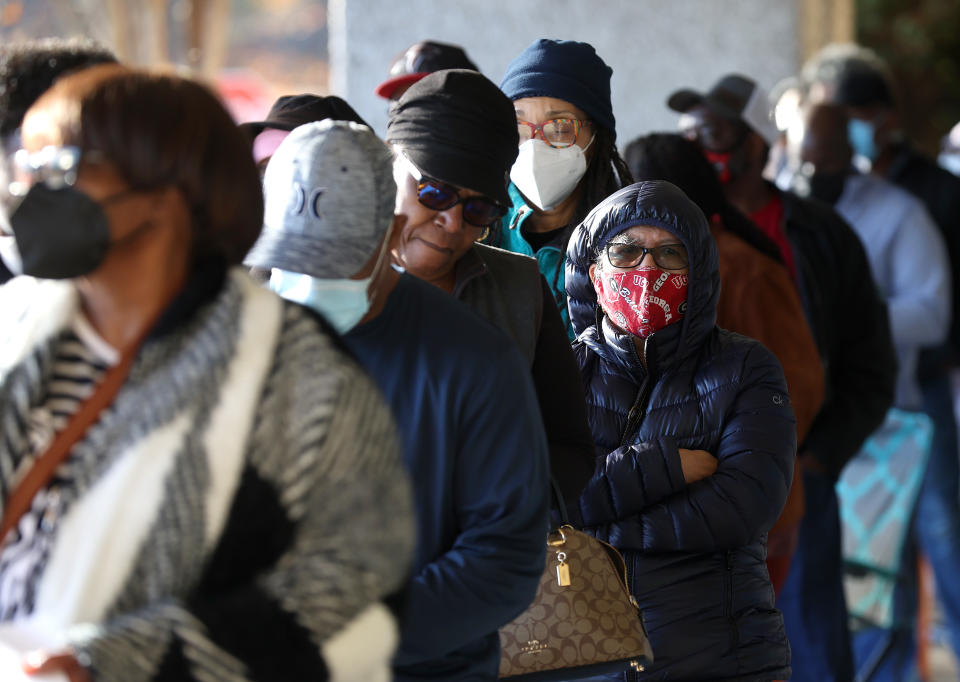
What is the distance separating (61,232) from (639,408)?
5.60 feet

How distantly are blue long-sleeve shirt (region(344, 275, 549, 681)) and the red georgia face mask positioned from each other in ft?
3.32

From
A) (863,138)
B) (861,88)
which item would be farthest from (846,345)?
(861,88)

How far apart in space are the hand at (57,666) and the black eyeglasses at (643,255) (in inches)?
71.1

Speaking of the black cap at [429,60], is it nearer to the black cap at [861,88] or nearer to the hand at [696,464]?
the hand at [696,464]

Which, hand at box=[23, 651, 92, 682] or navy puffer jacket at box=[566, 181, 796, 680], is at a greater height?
hand at box=[23, 651, 92, 682]

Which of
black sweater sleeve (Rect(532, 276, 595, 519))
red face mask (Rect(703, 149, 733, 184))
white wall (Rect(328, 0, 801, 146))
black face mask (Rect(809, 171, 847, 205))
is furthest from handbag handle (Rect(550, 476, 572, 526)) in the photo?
black face mask (Rect(809, 171, 847, 205))

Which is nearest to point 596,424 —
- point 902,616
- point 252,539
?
point 252,539

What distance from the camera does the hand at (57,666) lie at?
1400 millimetres

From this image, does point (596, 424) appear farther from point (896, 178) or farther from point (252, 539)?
point (896, 178)

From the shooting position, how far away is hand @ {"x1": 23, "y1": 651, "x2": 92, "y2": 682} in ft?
4.59

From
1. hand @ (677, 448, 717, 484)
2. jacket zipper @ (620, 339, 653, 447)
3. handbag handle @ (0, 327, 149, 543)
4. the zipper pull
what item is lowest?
the zipper pull

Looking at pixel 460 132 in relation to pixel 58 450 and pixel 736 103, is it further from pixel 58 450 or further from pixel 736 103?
pixel 736 103

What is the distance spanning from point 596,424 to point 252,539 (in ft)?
5.11

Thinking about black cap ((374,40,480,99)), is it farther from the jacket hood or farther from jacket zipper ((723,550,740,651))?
jacket zipper ((723,550,740,651))
